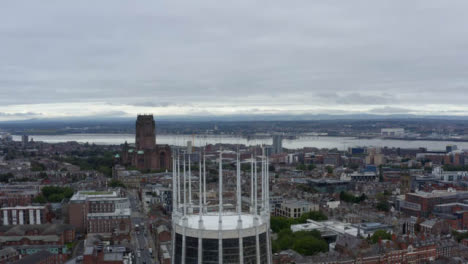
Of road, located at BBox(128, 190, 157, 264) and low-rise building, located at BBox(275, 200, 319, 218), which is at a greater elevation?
low-rise building, located at BBox(275, 200, 319, 218)

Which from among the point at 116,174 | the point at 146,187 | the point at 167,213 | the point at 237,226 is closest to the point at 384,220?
the point at 167,213

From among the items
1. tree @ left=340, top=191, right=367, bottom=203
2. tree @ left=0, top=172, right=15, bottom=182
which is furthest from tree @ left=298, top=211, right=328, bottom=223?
tree @ left=0, top=172, right=15, bottom=182

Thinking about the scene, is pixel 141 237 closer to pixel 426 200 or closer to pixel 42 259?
pixel 42 259

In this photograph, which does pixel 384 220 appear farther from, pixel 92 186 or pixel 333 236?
pixel 92 186

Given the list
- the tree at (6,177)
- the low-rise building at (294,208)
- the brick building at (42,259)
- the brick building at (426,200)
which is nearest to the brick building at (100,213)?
the brick building at (42,259)

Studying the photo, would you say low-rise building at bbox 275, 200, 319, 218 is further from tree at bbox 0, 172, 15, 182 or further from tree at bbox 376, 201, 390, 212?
tree at bbox 0, 172, 15, 182

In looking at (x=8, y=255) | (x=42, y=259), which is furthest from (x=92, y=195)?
(x=42, y=259)
